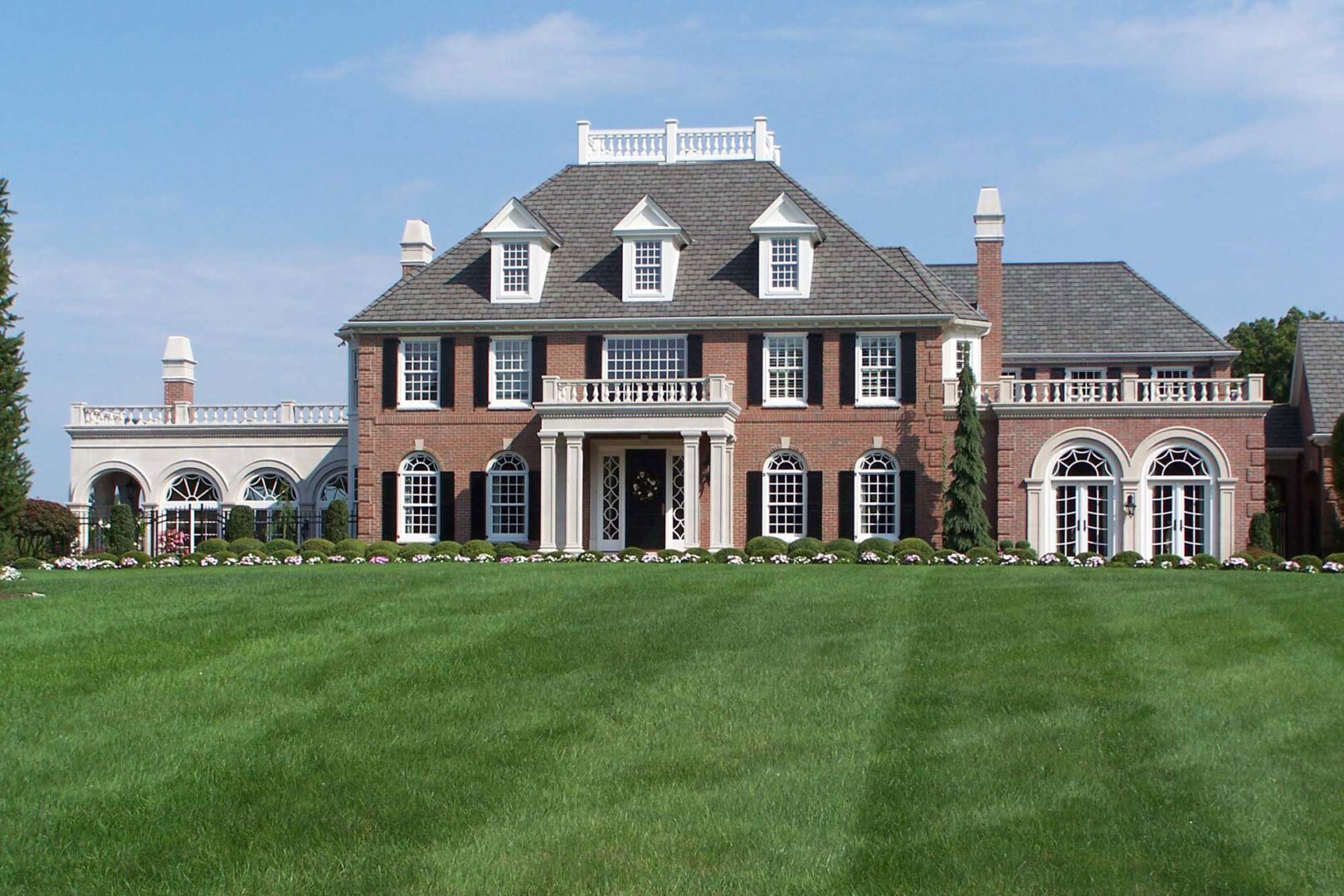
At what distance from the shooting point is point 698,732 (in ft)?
39.4

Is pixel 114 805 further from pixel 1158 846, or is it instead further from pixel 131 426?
pixel 131 426

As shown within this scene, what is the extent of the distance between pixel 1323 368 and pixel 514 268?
2150cm

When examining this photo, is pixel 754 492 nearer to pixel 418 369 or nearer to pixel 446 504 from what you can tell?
pixel 446 504

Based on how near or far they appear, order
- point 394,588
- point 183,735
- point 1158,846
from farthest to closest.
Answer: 1. point 394,588
2. point 183,735
3. point 1158,846

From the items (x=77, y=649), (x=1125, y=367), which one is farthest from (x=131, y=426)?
(x=77, y=649)

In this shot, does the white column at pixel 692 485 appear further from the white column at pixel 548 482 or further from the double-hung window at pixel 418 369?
the double-hung window at pixel 418 369

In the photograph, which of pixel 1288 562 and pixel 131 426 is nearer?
pixel 1288 562

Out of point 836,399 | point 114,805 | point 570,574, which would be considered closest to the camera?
point 114,805

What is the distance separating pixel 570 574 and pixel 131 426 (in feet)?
85.5

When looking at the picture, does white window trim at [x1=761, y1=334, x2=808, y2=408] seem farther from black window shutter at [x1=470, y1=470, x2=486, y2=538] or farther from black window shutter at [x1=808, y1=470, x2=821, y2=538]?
black window shutter at [x1=470, y1=470, x2=486, y2=538]

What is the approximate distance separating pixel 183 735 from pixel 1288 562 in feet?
82.6

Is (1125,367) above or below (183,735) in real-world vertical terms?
above

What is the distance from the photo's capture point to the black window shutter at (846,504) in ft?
121

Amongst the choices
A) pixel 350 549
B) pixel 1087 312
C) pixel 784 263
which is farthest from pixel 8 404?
pixel 1087 312
